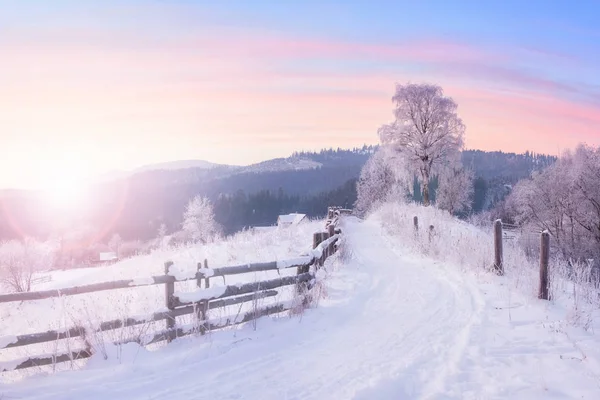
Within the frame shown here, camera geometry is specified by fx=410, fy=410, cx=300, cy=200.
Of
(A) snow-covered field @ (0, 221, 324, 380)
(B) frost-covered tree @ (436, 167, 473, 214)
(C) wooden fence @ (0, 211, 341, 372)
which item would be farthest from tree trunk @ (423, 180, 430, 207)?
(C) wooden fence @ (0, 211, 341, 372)

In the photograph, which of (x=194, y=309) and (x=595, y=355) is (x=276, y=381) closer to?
(x=194, y=309)

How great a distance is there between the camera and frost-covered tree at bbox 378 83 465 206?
3466 cm

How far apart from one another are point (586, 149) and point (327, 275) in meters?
33.3

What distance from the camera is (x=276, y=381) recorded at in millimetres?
5176

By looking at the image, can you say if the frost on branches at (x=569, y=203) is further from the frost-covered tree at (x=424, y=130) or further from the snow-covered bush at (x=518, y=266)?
the snow-covered bush at (x=518, y=266)

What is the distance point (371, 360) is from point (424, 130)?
32166mm

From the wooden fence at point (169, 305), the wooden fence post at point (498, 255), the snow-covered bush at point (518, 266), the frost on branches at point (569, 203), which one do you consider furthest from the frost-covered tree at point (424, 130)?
the wooden fence at point (169, 305)

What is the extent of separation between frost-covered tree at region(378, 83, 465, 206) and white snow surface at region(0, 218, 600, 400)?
2811 cm

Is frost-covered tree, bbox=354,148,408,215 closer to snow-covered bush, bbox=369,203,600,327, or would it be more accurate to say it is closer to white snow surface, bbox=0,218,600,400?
snow-covered bush, bbox=369,203,600,327

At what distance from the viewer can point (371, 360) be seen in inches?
228

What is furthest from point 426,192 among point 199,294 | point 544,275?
point 199,294

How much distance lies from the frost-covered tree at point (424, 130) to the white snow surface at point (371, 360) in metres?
28.1

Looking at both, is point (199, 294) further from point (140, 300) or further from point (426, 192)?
point (426, 192)

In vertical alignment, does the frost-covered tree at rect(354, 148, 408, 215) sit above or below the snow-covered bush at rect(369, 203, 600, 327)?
above
